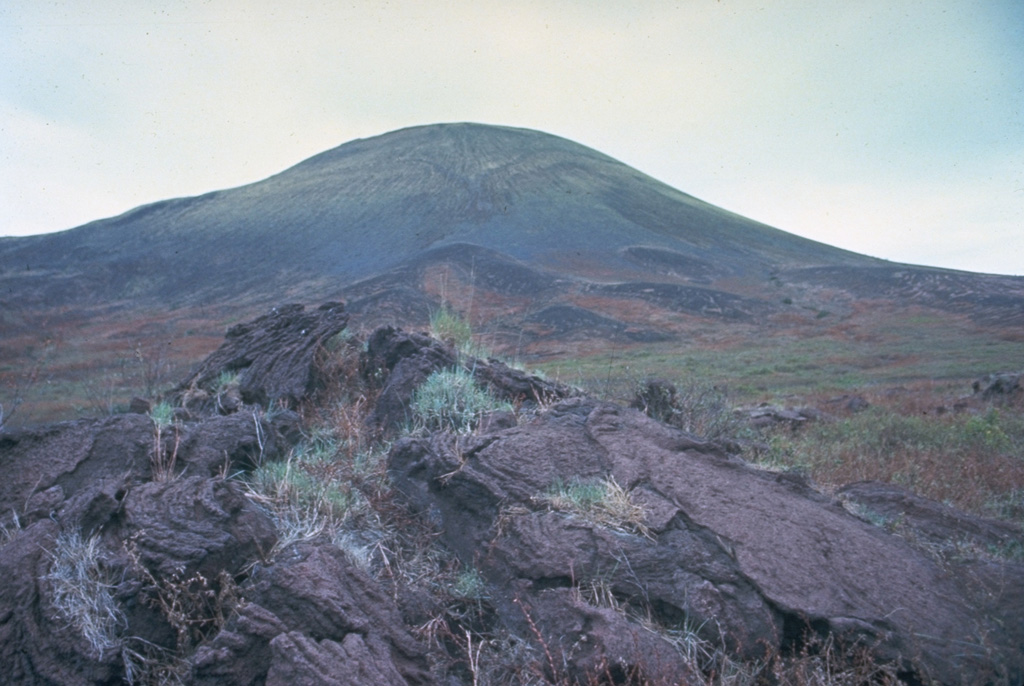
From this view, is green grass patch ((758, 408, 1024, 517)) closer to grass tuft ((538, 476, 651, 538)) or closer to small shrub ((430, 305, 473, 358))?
grass tuft ((538, 476, 651, 538))

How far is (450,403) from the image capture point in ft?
15.1

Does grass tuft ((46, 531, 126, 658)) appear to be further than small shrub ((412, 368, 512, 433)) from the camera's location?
No

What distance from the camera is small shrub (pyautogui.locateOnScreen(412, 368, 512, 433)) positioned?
448 centimetres

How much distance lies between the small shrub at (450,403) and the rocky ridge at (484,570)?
34 centimetres

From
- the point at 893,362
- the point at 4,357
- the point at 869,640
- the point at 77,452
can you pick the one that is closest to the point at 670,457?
the point at 869,640

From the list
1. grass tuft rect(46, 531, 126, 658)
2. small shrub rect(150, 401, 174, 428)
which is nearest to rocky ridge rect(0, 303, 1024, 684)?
grass tuft rect(46, 531, 126, 658)

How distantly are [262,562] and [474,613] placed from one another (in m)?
0.94

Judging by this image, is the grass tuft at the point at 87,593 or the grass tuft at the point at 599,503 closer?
the grass tuft at the point at 87,593

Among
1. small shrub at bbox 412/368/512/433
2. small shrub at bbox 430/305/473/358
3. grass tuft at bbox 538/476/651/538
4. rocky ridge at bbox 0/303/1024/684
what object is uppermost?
small shrub at bbox 430/305/473/358

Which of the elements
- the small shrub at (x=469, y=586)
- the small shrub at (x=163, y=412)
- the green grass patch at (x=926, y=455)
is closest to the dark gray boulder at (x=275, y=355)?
the small shrub at (x=163, y=412)

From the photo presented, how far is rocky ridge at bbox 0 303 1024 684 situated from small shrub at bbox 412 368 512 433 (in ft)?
1.10

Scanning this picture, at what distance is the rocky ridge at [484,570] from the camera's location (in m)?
2.77

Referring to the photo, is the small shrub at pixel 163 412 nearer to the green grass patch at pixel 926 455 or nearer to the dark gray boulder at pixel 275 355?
the dark gray boulder at pixel 275 355

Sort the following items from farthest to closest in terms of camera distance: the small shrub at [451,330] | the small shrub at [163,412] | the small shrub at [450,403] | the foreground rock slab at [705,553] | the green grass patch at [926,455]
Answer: the small shrub at [451,330], the green grass patch at [926,455], the small shrub at [163,412], the small shrub at [450,403], the foreground rock slab at [705,553]
